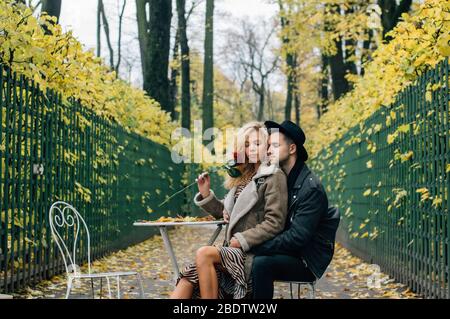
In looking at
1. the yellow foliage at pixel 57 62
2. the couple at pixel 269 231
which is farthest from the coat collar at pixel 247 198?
the yellow foliage at pixel 57 62

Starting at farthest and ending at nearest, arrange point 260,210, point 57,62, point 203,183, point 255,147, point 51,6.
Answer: point 51,6
point 57,62
point 203,183
point 255,147
point 260,210

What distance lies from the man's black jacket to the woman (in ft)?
0.22

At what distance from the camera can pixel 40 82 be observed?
8.09m

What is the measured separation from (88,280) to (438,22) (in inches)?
202

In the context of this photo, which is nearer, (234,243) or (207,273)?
(207,273)

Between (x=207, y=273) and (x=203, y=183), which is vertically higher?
(x=203, y=183)

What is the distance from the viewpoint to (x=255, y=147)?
5.16 meters

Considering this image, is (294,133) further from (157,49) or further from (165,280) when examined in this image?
(157,49)

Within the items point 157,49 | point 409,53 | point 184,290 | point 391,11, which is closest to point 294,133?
point 184,290

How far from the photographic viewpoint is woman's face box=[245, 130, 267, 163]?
5121 millimetres

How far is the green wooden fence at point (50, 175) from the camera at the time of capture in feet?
24.2

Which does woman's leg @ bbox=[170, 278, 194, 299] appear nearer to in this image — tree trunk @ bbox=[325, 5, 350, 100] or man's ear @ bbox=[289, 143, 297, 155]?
man's ear @ bbox=[289, 143, 297, 155]

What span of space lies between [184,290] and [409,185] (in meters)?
3.91

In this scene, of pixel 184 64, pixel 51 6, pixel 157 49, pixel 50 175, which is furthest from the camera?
pixel 184 64
